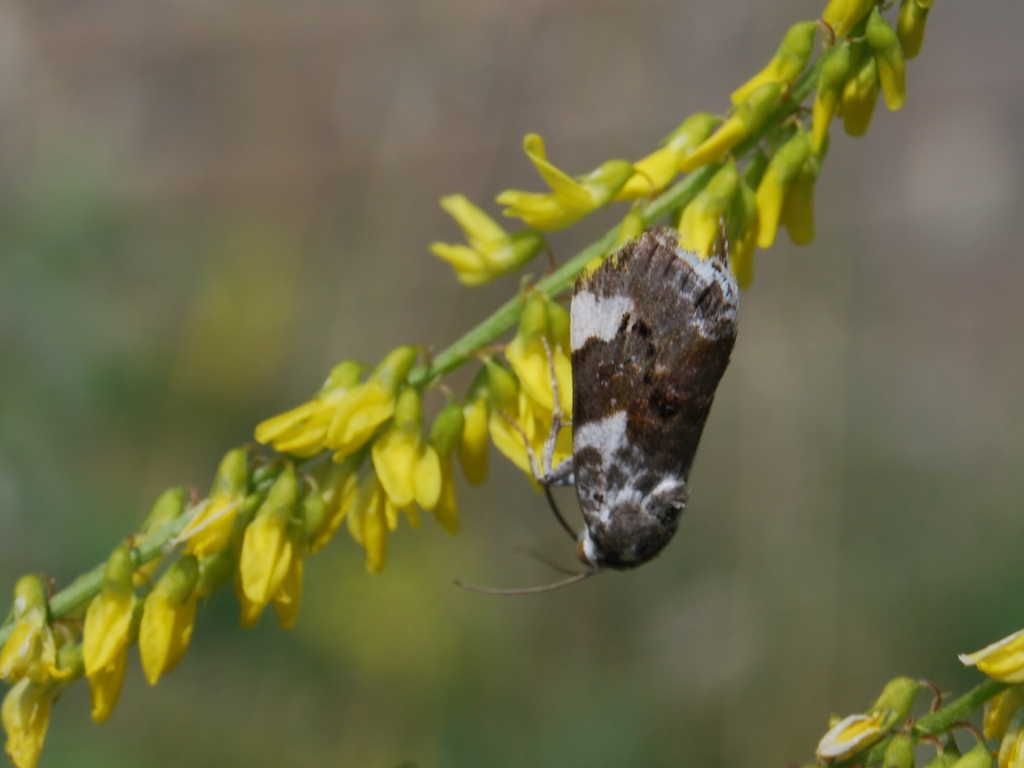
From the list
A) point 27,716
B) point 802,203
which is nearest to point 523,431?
point 802,203

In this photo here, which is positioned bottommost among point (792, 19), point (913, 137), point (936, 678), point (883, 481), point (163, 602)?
point (936, 678)

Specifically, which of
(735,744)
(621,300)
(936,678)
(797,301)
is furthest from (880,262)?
(621,300)

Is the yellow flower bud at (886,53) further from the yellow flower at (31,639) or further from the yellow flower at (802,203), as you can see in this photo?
the yellow flower at (31,639)

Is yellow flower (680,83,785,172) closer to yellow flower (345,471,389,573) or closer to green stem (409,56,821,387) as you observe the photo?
green stem (409,56,821,387)

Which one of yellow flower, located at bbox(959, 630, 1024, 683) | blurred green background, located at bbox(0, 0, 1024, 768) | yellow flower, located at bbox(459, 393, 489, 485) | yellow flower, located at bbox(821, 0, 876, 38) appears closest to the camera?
yellow flower, located at bbox(959, 630, 1024, 683)

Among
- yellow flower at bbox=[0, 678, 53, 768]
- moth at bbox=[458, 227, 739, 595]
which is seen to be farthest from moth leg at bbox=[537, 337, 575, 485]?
yellow flower at bbox=[0, 678, 53, 768]

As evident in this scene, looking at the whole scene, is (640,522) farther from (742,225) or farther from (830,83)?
(830,83)

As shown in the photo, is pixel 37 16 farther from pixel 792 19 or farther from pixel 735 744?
pixel 735 744
